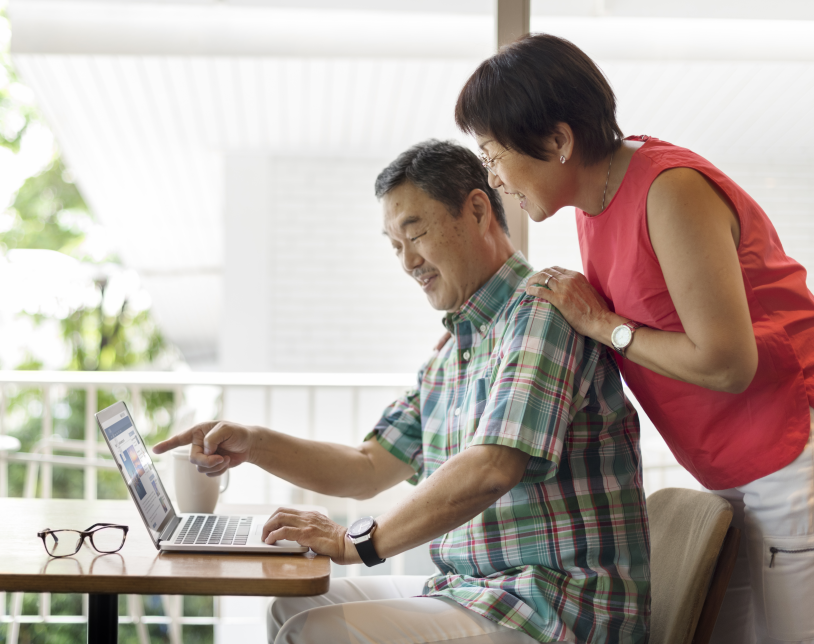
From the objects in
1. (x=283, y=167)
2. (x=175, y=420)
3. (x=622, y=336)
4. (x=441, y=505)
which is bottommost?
(x=175, y=420)

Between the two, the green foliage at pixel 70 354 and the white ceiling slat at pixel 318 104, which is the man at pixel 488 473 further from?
the green foliage at pixel 70 354

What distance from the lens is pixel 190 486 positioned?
154 centimetres

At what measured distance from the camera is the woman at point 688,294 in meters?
1.23

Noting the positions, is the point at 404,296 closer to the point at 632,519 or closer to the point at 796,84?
the point at 796,84

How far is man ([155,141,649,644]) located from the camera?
1.24 m

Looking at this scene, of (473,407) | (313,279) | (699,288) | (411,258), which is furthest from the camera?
(313,279)

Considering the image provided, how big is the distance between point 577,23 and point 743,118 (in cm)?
127

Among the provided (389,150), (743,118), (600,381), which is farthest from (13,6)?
(600,381)

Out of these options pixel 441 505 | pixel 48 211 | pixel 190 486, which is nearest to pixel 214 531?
pixel 190 486

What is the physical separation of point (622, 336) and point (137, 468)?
3.08 ft

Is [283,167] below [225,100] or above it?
below

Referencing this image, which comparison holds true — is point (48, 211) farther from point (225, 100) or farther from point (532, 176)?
point (532, 176)

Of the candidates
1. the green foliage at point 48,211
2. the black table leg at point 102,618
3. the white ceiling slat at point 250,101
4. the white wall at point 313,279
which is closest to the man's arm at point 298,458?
the black table leg at point 102,618

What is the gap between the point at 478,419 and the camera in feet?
4.59
